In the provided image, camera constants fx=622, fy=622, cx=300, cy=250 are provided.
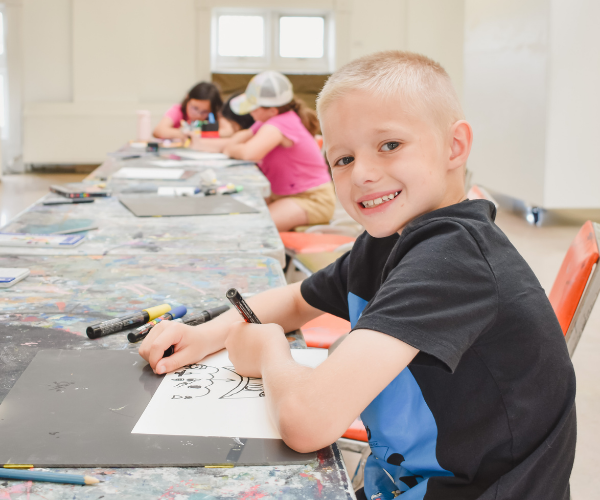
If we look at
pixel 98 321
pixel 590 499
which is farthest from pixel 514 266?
pixel 590 499

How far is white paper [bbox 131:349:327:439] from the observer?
63cm

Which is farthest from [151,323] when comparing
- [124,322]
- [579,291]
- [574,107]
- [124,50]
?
[124,50]

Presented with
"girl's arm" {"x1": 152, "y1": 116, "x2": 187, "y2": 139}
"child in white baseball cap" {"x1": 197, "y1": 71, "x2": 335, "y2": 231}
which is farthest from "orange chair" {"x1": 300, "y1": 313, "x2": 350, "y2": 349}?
"girl's arm" {"x1": 152, "y1": 116, "x2": 187, "y2": 139}

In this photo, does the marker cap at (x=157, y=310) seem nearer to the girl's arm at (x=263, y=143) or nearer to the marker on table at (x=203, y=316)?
the marker on table at (x=203, y=316)

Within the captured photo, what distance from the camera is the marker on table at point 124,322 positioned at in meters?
0.87

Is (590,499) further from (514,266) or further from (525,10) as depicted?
(525,10)

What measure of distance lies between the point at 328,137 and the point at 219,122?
12.2 ft

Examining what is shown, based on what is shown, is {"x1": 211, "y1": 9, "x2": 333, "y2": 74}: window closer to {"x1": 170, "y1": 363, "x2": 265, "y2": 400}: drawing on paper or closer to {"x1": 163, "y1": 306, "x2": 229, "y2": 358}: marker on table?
{"x1": 163, "y1": 306, "x2": 229, "y2": 358}: marker on table

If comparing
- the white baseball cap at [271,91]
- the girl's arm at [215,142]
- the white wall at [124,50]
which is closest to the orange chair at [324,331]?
the white baseball cap at [271,91]

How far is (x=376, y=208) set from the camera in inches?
30.3

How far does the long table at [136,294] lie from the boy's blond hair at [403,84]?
38cm

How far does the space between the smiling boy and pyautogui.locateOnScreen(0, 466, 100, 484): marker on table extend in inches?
7.3

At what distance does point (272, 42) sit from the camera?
277 inches

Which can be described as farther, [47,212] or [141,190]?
[141,190]
